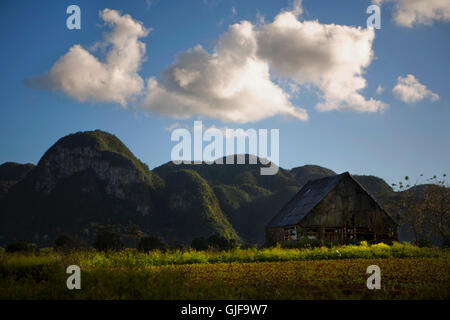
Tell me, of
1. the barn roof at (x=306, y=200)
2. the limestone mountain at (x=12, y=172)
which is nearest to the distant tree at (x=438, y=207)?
the barn roof at (x=306, y=200)

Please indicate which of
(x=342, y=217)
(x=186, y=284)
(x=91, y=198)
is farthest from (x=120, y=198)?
(x=186, y=284)

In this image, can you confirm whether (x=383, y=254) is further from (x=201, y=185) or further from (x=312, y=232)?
(x=201, y=185)

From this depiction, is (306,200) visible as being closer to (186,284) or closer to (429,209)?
(429,209)

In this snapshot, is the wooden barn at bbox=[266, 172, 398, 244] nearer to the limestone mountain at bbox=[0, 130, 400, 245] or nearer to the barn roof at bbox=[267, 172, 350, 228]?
the barn roof at bbox=[267, 172, 350, 228]

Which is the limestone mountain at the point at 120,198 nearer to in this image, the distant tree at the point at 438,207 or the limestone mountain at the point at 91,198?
the limestone mountain at the point at 91,198

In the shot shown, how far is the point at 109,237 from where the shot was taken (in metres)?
57.1

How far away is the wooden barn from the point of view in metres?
31.9

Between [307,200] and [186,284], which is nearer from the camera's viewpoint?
[186,284]

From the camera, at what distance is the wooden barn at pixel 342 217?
1257 inches

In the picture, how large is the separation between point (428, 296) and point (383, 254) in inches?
539

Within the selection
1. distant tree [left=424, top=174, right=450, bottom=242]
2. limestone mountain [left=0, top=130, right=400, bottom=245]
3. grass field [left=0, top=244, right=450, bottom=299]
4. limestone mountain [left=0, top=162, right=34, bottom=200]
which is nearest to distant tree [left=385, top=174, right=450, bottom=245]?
distant tree [left=424, top=174, right=450, bottom=242]

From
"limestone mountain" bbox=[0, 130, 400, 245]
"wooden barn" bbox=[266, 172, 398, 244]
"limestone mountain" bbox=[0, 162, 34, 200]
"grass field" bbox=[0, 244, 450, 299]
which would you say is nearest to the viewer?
"grass field" bbox=[0, 244, 450, 299]

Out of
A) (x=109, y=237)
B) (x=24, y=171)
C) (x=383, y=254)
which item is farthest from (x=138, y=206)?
(x=383, y=254)

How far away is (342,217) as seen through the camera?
32.6 m
